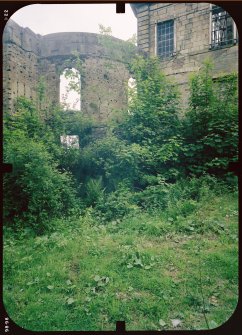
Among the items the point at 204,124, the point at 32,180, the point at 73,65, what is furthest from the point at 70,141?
the point at 73,65

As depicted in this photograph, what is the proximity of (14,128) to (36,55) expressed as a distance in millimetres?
5317

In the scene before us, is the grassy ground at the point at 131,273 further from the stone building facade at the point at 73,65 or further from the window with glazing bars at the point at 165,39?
the window with glazing bars at the point at 165,39

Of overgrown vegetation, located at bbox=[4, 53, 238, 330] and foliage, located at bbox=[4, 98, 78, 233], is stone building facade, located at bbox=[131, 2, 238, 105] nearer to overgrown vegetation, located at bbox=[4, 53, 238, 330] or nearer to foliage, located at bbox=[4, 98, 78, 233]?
overgrown vegetation, located at bbox=[4, 53, 238, 330]

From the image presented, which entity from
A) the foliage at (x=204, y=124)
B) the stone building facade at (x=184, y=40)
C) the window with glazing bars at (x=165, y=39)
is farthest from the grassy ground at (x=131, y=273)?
the window with glazing bars at (x=165, y=39)

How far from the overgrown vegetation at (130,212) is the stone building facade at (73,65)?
0.60 metres

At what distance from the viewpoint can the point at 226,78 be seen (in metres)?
4.59

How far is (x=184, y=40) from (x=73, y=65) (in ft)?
14.2

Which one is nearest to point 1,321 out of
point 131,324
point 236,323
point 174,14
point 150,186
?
point 131,324

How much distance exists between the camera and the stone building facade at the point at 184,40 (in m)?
5.28

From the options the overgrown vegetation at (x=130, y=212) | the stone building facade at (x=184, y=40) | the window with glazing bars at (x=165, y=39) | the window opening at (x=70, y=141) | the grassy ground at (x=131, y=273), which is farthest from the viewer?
the window with glazing bars at (x=165, y=39)

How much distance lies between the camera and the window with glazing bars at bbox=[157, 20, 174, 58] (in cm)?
654

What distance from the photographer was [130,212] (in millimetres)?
4867

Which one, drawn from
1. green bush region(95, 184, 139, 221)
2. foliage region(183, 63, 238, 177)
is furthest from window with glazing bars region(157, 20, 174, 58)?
green bush region(95, 184, 139, 221)

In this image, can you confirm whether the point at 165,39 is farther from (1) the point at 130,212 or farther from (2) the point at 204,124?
(1) the point at 130,212
